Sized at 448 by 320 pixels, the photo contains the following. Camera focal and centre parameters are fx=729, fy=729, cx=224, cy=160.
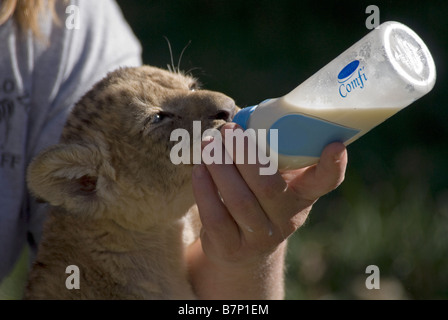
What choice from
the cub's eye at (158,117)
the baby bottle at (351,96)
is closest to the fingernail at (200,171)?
the baby bottle at (351,96)

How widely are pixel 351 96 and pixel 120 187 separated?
1007mm

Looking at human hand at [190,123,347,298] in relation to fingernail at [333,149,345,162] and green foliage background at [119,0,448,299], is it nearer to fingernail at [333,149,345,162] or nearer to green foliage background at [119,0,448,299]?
fingernail at [333,149,345,162]

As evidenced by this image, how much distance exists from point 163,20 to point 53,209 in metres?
3.76


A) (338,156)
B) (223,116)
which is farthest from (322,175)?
(223,116)

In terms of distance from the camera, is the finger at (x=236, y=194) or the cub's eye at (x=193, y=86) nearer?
the finger at (x=236, y=194)

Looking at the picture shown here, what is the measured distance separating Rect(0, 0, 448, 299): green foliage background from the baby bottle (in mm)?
1521

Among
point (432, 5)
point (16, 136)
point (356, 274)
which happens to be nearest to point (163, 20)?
point (432, 5)

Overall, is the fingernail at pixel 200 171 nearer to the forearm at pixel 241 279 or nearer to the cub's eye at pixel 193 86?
the forearm at pixel 241 279

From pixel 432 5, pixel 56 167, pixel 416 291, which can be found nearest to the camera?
pixel 56 167

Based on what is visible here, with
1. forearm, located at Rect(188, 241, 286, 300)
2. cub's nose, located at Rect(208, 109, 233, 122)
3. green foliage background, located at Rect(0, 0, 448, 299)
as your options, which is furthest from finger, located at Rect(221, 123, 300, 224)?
green foliage background, located at Rect(0, 0, 448, 299)

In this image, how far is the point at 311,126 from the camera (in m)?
1.87

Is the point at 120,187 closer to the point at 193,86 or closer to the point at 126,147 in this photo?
the point at 126,147

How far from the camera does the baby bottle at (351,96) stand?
170cm
